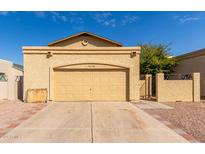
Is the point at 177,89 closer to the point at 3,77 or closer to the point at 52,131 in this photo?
the point at 52,131

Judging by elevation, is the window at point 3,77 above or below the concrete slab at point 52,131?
above

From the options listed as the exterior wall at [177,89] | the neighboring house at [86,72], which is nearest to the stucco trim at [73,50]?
the neighboring house at [86,72]

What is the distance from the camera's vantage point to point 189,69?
17.4 m

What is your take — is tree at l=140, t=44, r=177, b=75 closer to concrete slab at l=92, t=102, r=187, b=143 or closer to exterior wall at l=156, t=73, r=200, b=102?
exterior wall at l=156, t=73, r=200, b=102

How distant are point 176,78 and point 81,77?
25.8 ft

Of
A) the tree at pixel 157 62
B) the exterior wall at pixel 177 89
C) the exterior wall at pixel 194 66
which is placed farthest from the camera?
the tree at pixel 157 62

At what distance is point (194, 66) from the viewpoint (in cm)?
1675

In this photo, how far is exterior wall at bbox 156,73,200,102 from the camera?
41.5 feet

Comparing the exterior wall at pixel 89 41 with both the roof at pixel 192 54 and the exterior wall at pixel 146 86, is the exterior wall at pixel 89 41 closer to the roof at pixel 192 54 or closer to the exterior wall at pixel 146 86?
the exterior wall at pixel 146 86

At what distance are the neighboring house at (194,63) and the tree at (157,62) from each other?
98cm

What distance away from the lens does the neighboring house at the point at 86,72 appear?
493 inches

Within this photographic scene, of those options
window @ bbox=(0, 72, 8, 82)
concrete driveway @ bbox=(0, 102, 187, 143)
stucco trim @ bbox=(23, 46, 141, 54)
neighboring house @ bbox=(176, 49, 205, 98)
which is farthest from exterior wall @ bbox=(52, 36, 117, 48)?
neighboring house @ bbox=(176, 49, 205, 98)

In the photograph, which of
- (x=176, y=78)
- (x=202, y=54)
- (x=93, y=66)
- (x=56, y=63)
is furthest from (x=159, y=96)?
(x=56, y=63)

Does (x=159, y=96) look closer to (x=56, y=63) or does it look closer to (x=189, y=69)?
(x=189, y=69)
